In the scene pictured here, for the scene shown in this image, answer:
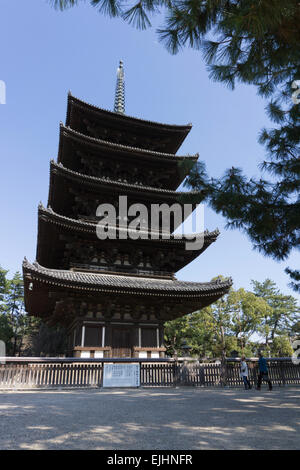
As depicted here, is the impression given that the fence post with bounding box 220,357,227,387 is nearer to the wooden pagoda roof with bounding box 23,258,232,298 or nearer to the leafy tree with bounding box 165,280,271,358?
the wooden pagoda roof with bounding box 23,258,232,298

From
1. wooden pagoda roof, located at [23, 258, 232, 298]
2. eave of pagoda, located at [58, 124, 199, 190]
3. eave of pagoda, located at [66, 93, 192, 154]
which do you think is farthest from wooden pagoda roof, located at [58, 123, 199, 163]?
wooden pagoda roof, located at [23, 258, 232, 298]

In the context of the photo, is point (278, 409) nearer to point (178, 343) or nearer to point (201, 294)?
point (201, 294)

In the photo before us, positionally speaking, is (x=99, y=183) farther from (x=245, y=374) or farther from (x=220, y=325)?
(x=220, y=325)

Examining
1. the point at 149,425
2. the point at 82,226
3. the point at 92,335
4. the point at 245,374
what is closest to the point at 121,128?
the point at 82,226

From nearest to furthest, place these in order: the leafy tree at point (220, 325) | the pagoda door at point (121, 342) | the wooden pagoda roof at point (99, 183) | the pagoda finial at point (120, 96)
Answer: the pagoda door at point (121, 342) → the wooden pagoda roof at point (99, 183) → the pagoda finial at point (120, 96) → the leafy tree at point (220, 325)

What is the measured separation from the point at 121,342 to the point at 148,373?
2.96 metres

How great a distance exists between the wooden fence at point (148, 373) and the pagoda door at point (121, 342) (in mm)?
1832

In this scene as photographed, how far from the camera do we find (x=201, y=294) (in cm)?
1428

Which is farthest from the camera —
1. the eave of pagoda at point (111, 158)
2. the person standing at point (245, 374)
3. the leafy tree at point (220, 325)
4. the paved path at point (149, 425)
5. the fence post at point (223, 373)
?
the leafy tree at point (220, 325)

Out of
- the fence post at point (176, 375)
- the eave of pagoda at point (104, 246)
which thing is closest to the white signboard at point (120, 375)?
the fence post at point (176, 375)

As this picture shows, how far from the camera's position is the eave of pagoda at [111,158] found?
16.8 metres

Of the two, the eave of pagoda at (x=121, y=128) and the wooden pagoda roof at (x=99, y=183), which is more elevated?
the eave of pagoda at (x=121, y=128)

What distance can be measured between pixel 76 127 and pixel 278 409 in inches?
728

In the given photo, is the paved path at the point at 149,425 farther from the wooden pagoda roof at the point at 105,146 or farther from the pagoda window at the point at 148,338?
the wooden pagoda roof at the point at 105,146
